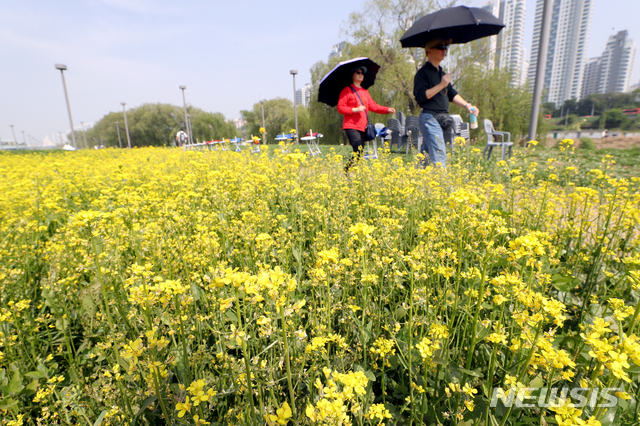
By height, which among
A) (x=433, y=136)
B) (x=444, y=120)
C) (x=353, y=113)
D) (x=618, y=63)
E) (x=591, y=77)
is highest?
(x=618, y=63)

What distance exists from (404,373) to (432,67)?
4459 millimetres

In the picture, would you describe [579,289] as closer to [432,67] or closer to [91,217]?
[91,217]

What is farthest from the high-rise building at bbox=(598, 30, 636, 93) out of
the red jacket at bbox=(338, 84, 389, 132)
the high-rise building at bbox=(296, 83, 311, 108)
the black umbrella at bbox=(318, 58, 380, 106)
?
the red jacket at bbox=(338, 84, 389, 132)

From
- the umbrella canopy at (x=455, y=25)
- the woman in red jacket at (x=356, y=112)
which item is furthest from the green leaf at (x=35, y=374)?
the umbrella canopy at (x=455, y=25)

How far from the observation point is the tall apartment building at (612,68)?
388 ft

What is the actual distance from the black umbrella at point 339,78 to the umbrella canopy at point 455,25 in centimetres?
86

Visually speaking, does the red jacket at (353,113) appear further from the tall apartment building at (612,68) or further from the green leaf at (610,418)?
the tall apartment building at (612,68)

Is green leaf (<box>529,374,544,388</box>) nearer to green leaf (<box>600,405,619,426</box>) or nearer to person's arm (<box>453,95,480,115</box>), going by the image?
green leaf (<box>600,405,619,426</box>)

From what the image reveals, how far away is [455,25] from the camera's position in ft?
15.5
